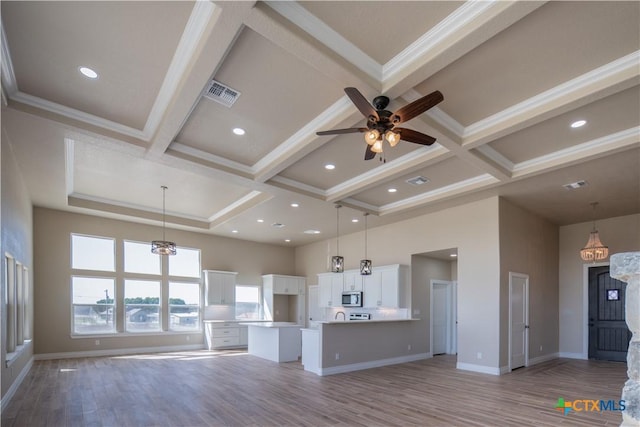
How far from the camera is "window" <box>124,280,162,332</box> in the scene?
906 centimetres

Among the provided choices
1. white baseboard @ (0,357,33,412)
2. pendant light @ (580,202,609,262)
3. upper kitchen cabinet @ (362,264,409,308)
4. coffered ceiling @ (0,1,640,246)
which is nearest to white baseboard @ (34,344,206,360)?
white baseboard @ (0,357,33,412)

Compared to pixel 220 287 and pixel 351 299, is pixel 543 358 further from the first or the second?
pixel 220 287

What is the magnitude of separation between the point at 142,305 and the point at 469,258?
779 cm

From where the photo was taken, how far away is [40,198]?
7332mm

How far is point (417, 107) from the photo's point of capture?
10.4ft

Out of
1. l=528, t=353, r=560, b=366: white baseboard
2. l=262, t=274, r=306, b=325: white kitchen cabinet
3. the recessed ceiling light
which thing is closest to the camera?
the recessed ceiling light

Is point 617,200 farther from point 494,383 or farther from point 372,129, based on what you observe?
point 372,129

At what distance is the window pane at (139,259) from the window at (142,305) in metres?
0.29

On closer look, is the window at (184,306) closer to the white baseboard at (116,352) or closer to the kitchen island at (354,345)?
the white baseboard at (116,352)

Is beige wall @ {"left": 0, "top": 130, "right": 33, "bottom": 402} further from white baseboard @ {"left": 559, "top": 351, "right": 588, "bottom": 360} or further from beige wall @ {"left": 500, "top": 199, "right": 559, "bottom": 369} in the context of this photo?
white baseboard @ {"left": 559, "top": 351, "right": 588, "bottom": 360}

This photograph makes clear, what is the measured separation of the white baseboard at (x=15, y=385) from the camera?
4566 mm

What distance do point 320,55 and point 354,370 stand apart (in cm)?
568

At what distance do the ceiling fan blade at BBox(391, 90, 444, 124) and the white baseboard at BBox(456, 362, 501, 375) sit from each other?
17.6ft

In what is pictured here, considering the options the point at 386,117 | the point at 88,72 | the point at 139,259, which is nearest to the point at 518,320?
the point at 386,117
